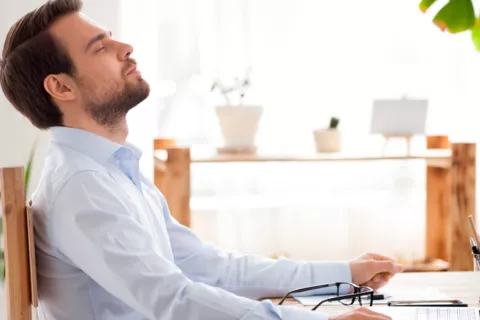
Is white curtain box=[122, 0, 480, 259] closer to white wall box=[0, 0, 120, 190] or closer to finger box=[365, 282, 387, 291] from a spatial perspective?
white wall box=[0, 0, 120, 190]

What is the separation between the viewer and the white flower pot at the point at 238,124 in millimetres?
3135

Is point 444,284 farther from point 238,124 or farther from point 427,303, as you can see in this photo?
point 238,124

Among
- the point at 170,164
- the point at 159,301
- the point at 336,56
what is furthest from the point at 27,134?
the point at 159,301

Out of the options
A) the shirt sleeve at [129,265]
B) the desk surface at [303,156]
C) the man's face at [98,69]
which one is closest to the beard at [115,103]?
the man's face at [98,69]

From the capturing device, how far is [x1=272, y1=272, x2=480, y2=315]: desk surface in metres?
1.49

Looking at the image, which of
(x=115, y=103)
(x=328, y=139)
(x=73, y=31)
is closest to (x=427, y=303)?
(x=115, y=103)

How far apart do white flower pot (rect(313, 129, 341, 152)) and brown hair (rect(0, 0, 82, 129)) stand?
6.18ft

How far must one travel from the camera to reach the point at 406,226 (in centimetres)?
368

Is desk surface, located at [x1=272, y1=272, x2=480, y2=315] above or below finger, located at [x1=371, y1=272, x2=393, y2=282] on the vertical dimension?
below

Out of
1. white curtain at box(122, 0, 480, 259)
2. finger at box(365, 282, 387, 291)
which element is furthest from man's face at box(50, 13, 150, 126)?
white curtain at box(122, 0, 480, 259)

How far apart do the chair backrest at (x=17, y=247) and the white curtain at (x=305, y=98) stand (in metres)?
2.22

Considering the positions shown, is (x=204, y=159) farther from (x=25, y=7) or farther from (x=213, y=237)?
(x=25, y=7)

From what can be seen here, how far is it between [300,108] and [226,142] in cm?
56

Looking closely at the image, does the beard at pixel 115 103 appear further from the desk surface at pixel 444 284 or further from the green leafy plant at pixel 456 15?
the green leafy plant at pixel 456 15
